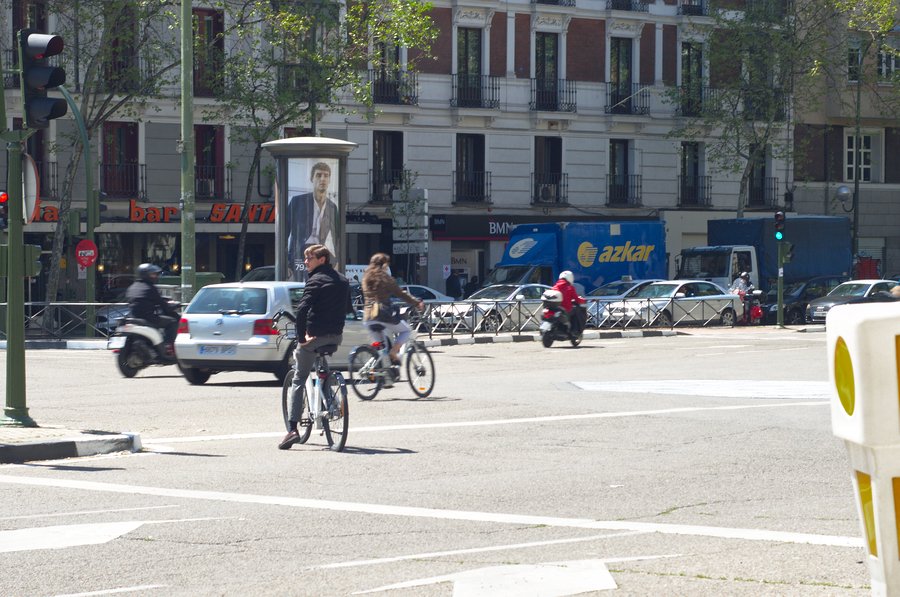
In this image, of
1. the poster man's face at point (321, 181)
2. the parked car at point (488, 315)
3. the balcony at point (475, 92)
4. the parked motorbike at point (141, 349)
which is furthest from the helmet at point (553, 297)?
the balcony at point (475, 92)

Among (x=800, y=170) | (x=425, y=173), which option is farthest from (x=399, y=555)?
(x=800, y=170)

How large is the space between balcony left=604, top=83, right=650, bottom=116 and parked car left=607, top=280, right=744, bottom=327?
12.5 m

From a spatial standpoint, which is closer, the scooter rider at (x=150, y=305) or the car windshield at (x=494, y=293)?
the scooter rider at (x=150, y=305)

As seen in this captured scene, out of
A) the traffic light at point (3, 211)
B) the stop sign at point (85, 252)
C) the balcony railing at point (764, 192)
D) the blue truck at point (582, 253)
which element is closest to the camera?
the traffic light at point (3, 211)

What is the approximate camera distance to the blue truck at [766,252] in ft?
144

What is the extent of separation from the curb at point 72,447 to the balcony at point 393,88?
3553 cm

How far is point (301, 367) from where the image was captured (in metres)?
12.4

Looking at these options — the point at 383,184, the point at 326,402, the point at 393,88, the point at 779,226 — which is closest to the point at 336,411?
the point at 326,402

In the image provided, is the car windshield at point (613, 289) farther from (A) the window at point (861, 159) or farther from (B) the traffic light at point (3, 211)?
(A) the window at point (861, 159)

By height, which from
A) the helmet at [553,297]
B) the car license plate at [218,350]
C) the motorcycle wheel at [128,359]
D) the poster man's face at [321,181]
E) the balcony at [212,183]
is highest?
the balcony at [212,183]

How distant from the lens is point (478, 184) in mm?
49531

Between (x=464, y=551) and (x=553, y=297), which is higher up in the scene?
(x=553, y=297)

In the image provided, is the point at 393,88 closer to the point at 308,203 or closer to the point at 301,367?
the point at 308,203

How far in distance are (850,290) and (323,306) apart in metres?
31.9
